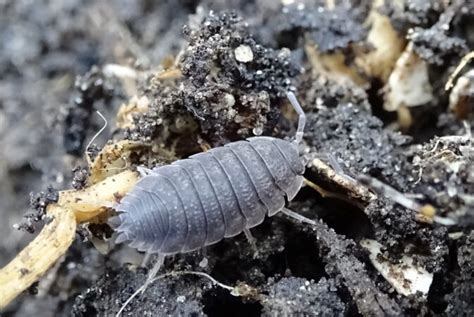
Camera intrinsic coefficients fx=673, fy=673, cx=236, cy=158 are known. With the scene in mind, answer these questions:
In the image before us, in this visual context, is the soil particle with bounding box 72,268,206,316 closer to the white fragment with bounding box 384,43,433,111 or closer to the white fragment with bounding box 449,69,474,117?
the white fragment with bounding box 384,43,433,111

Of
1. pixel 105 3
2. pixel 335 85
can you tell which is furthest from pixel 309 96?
pixel 105 3

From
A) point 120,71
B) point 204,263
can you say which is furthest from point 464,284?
point 120,71

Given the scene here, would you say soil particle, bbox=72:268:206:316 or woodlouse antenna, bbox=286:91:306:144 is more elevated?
woodlouse antenna, bbox=286:91:306:144

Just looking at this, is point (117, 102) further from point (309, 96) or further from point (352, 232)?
point (352, 232)

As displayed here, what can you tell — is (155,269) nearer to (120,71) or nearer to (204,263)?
(204,263)

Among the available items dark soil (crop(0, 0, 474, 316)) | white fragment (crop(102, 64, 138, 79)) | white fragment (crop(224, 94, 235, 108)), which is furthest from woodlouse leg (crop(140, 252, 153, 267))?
white fragment (crop(102, 64, 138, 79))
